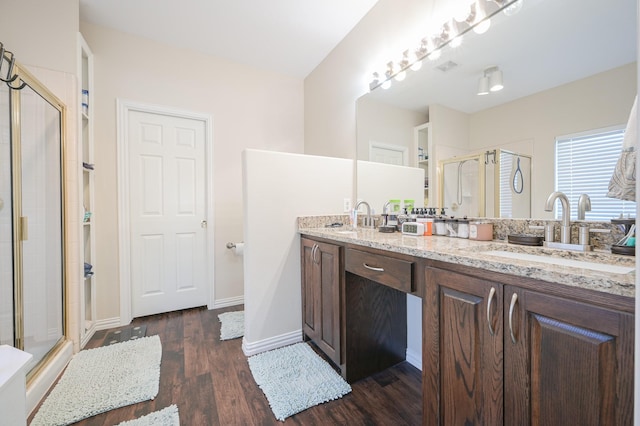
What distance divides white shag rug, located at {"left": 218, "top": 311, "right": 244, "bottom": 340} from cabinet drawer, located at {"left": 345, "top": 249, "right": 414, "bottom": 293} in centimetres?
132

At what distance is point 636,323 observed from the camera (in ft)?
1.71

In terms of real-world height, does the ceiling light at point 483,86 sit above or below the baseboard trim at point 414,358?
above

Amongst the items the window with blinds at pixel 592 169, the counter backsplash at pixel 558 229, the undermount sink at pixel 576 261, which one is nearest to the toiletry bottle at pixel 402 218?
the counter backsplash at pixel 558 229

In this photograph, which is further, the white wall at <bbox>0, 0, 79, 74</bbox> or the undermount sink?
the white wall at <bbox>0, 0, 79, 74</bbox>

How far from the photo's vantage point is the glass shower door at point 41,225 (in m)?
1.59

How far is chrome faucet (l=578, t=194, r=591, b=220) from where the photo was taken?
3.47ft

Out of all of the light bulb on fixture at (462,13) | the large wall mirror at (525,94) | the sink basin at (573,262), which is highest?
the light bulb on fixture at (462,13)

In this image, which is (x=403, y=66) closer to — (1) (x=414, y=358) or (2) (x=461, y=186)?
(2) (x=461, y=186)

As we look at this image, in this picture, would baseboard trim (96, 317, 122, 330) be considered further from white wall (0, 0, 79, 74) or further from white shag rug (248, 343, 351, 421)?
white wall (0, 0, 79, 74)

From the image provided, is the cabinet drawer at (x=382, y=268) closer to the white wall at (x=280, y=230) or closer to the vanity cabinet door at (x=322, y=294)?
the vanity cabinet door at (x=322, y=294)

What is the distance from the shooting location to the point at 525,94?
Answer: 1.24 metres

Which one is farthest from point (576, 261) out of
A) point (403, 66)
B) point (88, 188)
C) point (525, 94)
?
point (88, 188)

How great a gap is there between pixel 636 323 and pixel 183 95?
329cm

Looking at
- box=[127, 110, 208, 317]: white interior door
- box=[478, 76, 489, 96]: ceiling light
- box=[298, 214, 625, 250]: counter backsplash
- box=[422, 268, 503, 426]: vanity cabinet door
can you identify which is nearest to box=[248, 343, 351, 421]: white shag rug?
box=[422, 268, 503, 426]: vanity cabinet door
